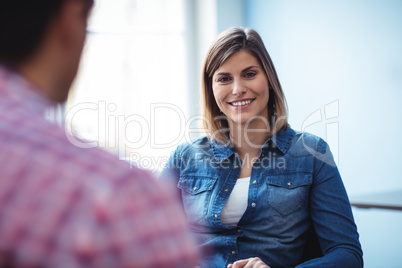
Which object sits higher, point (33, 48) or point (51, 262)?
point (33, 48)

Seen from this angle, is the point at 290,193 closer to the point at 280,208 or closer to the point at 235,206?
the point at 280,208

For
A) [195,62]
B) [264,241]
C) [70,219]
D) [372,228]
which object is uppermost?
[195,62]

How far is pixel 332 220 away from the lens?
1175 millimetres

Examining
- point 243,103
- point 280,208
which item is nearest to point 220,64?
point 243,103

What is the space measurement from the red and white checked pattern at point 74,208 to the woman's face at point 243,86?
3.48 feet

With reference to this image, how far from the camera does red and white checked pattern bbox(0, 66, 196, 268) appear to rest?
27cm

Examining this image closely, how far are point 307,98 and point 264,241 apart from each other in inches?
49.7

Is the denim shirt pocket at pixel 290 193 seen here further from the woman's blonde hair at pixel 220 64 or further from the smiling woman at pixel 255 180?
the woman's blonde hair at pixel 220 64

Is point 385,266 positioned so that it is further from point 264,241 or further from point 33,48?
point 33,48

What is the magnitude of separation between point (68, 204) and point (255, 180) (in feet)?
3.48

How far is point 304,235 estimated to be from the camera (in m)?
1.24

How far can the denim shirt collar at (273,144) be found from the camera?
1.35m

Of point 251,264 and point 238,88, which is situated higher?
point 238,88

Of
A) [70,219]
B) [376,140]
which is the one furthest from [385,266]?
[70,219]
